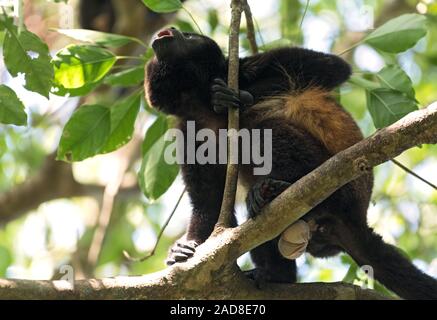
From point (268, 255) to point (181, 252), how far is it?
0.51 meters

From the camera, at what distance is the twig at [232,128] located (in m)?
3.30

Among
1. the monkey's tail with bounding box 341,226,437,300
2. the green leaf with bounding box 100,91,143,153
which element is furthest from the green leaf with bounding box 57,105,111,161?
the monkey's tail with bounding box 341,226,437,300

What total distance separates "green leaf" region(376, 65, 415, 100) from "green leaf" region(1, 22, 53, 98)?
191cm

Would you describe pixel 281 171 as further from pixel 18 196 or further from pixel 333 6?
pixel 333 6

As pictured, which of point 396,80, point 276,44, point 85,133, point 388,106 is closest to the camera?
point 388,106

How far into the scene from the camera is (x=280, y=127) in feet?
13.2

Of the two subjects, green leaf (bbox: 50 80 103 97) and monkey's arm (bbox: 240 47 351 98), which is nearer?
green leaf (bbox: 50 80 103 97)

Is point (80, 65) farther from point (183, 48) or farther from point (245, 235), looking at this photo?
point (245, 235)

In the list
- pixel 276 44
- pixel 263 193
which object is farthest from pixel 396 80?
pixel 263 193

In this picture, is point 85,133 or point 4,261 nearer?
point 85,133

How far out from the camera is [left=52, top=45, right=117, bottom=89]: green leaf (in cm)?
394

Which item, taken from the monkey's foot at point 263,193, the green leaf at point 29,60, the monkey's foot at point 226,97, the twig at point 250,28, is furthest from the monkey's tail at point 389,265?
the green leaf at point 29,60

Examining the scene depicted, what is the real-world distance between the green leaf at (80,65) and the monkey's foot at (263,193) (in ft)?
3.84

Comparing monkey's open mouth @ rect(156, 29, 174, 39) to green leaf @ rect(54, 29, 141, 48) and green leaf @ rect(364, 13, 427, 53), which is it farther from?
green leaf @ rect(364, 13, 427, 53)
